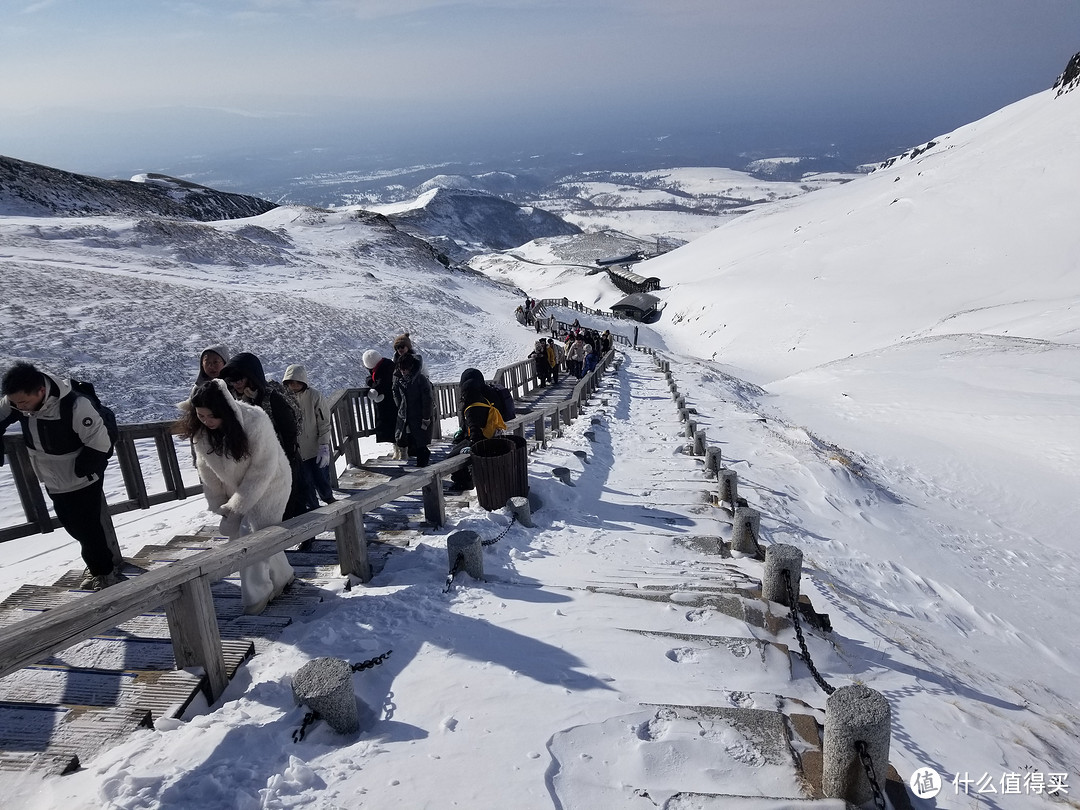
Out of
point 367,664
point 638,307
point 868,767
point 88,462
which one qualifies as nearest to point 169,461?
point 88,462

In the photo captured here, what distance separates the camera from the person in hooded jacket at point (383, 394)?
740 cm

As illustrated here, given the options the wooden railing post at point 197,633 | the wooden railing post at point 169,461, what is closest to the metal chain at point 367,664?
the wooden railing post at point 197,633

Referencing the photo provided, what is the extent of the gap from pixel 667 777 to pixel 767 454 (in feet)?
28.7

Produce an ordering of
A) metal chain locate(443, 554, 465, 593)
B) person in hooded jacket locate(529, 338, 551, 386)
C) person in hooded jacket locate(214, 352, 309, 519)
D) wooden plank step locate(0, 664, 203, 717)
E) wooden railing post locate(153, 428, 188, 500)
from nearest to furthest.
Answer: wooden plank step locate(0, 664, 203, 717) → metal chain locate(443, 554, 465, 593) → person in hooded jacket locate(214, 352, 309, 519) → wooden railing post locate(153, 428, 188, 500) → person in hooded jacket locate(529, 338, 551, 386)

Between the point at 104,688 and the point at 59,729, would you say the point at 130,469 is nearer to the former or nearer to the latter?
the point at 104,688

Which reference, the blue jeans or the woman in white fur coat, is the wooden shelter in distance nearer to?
the blue jeans

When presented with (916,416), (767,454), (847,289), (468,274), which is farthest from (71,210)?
(847,289)

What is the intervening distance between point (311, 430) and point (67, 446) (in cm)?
194

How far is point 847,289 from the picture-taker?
32000mm

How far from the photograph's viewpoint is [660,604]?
400cm

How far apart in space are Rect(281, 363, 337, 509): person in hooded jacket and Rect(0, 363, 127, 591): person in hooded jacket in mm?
1584

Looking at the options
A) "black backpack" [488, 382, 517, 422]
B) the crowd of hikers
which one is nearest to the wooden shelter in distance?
"black backpack" [488, 382, 517, 422]

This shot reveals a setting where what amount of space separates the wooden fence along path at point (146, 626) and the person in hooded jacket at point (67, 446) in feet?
1.42

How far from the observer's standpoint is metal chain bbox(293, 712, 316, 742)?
2.63 m
